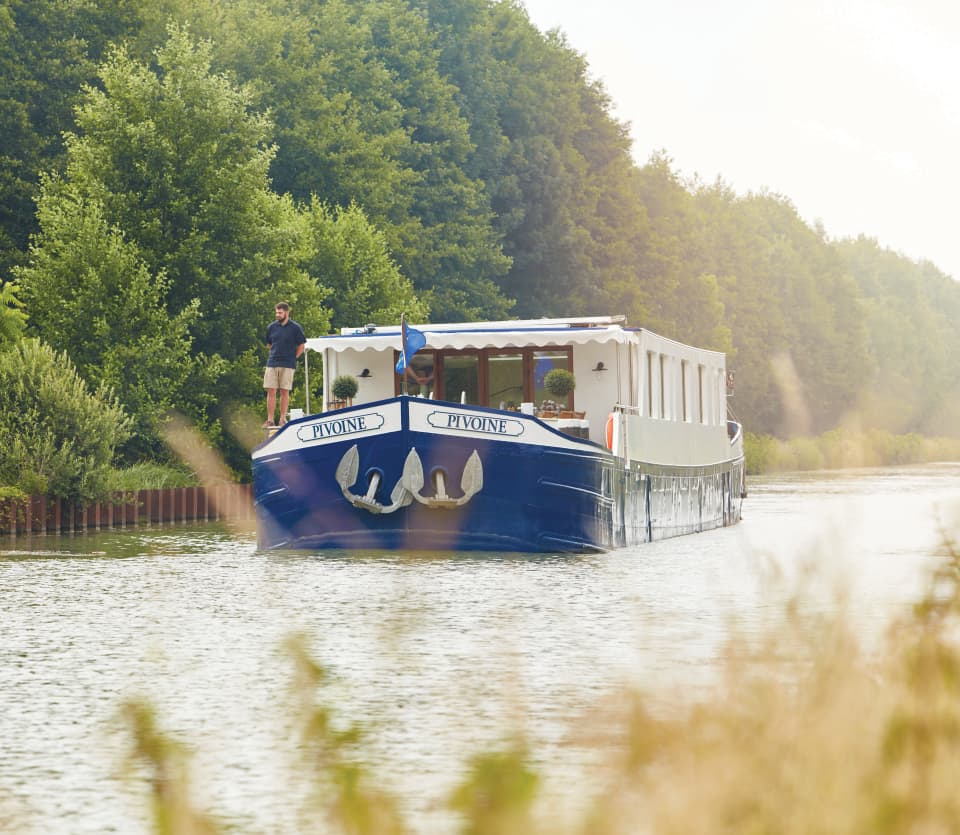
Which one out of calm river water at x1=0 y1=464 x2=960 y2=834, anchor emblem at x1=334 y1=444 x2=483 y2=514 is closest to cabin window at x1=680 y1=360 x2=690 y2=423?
calm river water at x1=0 y1=464 x2=960 y2=834

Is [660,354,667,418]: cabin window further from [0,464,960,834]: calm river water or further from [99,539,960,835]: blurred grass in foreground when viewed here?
[99,539,960,835]: blurred grass in foreground

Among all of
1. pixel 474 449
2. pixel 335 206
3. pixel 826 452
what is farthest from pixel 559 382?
pixel 826 452

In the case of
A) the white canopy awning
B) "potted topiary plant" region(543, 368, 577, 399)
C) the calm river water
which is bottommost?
the calm river water

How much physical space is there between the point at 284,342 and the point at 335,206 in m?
29.9

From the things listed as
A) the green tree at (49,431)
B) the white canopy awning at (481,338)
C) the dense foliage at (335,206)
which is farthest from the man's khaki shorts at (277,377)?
the dense foliage at (335,206)

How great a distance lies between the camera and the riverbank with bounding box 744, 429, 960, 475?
224ft

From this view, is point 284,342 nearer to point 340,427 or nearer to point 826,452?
point 340,427

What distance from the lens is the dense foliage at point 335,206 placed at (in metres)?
37.5

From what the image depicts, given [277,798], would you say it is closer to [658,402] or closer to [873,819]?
[873,819]

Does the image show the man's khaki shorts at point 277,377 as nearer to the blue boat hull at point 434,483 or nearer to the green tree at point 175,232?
the blue boat hull at point 434,483

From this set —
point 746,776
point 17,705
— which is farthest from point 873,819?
point 17,705

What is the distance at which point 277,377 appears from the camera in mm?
24938

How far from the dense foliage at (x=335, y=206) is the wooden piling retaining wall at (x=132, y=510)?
284 centimetres

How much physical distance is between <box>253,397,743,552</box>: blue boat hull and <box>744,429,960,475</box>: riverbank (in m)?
31.1
